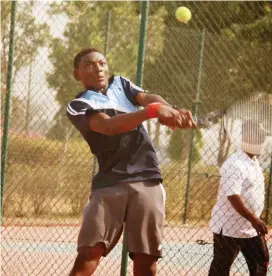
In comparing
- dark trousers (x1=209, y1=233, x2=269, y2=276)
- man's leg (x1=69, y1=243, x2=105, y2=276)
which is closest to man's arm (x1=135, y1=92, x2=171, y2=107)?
man's leg (x1=69, y1=243, x2=105, y2=276)

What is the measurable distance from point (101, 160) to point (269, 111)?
7.73ft

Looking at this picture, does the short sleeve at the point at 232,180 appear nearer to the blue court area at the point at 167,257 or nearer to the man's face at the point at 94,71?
the man's face at the point at 94,71

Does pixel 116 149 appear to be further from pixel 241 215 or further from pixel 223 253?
pixel 223 253

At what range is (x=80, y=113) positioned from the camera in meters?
4.11

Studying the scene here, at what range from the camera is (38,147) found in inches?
426

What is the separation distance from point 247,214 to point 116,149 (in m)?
1.27

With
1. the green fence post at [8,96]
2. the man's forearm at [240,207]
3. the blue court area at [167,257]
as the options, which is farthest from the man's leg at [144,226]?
the green fence post at [8,96]

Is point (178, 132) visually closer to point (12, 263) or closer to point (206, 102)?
point (206, 102)

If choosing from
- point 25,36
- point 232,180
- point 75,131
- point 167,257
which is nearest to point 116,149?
point 232,180

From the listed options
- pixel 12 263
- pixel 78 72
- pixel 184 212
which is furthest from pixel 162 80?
pixel 78 72

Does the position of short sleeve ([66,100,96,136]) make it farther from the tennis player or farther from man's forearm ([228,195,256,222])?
man's forearm ([228,195,256,222])

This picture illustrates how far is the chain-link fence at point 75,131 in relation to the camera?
31.9ft

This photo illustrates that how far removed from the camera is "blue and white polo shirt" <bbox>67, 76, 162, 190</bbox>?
4191 mm

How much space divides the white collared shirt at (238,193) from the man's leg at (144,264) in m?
1.13
